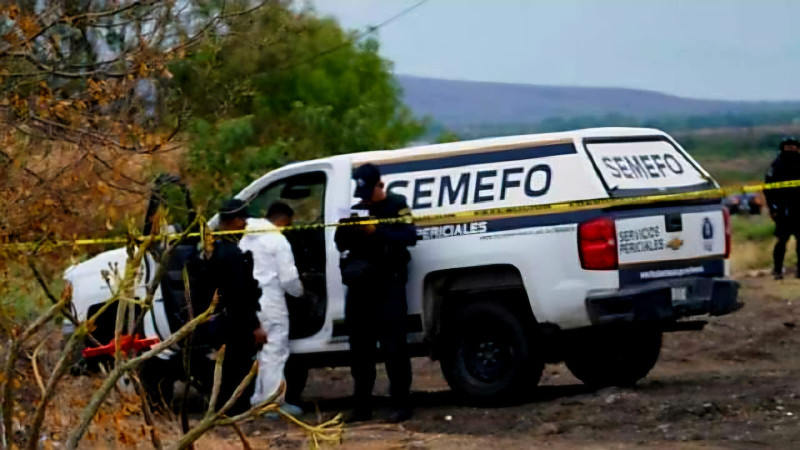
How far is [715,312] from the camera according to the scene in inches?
396

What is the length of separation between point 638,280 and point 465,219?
1251mm

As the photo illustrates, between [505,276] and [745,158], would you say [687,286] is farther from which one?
[745,158]

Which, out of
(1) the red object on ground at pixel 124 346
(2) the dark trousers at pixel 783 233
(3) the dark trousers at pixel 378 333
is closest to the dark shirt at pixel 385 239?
(3) the dark trousers at pixel 378 333

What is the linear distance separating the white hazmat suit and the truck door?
253mm

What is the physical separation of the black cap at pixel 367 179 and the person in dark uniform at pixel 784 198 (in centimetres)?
568

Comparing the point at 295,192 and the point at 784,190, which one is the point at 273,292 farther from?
the point at 784,190

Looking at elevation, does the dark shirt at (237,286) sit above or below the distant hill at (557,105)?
below

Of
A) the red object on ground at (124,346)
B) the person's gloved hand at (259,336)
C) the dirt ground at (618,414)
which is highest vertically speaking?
the red object on ground at (124,346)

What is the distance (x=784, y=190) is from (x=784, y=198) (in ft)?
0.99

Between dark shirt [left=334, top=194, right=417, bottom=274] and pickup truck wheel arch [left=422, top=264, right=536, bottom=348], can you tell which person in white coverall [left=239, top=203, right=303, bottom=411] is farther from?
pickup truck wheel arch [left=422, top=264, right=536, bottom=348]

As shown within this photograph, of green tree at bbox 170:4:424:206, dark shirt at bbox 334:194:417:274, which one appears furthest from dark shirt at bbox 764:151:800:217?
dark shirt at bbox 334:194:417:274

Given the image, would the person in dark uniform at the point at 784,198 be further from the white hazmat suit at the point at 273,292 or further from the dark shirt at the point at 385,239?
the white hazmat suit at the point at 273,292

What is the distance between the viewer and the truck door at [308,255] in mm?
10719

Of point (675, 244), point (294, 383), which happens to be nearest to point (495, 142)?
point (675, 244)
